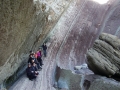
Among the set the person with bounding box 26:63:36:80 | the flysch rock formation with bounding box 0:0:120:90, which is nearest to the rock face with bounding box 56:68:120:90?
the flysch rock formation with bounding box 0:0:120:90

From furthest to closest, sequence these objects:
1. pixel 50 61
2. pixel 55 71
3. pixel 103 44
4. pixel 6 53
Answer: pixel 50 61, pixel 55 71, pixel 103 44, pixel 6 53

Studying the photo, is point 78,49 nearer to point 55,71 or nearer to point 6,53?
point 55,71

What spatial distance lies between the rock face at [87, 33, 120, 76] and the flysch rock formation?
86 cm

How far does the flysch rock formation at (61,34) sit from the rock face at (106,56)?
33.7 inches

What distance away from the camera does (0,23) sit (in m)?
7.54

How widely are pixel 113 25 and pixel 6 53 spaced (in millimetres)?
16172

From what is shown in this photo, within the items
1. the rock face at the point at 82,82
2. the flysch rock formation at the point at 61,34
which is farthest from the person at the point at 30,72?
the rock face at the point at 82,82

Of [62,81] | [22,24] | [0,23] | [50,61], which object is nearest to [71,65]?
[50,61]

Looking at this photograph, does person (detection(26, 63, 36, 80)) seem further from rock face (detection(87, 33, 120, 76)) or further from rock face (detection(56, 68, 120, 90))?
rock face (detection(87, 33, 120, 76))

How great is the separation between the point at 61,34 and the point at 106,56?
8440mm

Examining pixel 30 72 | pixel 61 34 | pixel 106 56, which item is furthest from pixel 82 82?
pixel 61 34

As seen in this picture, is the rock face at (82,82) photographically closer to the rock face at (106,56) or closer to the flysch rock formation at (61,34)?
the flysch rock formation at (61,34)

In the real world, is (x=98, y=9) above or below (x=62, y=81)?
above

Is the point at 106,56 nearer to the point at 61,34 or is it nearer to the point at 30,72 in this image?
the point at 30,72
